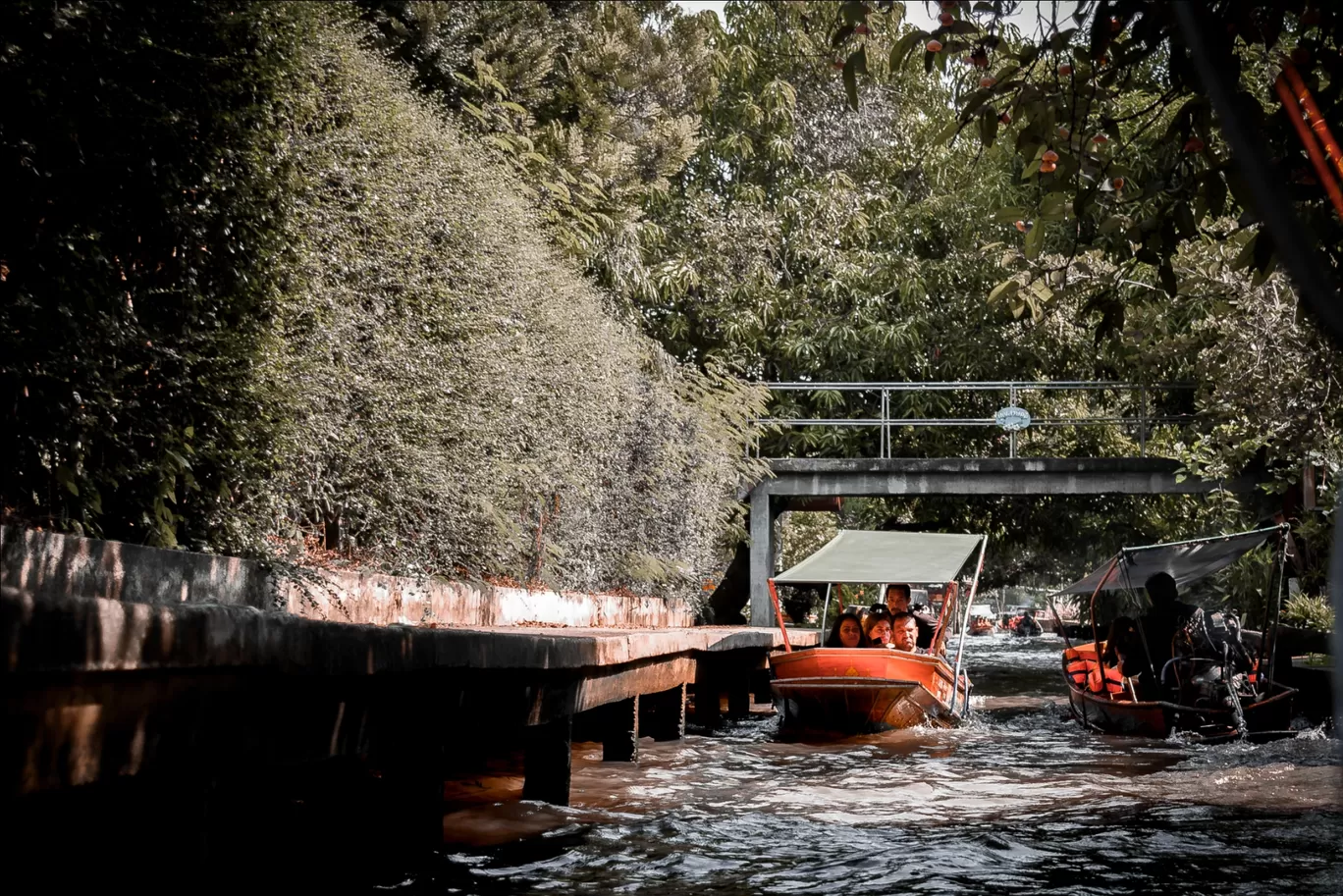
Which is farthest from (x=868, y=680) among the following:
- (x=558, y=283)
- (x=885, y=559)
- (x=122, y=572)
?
(x=122, y=572)

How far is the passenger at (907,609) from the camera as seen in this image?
49.8 feet

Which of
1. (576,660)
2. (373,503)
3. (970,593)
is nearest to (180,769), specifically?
(576,660)

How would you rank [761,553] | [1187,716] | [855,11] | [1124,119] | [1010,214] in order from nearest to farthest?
[855,11]
[1010,214]
[1124,119]
[1187,716]
[761,553]

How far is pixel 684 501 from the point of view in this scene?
1694cm

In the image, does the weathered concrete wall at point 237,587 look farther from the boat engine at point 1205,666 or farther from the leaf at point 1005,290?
the boat engine at point 1205,666

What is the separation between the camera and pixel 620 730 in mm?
10242

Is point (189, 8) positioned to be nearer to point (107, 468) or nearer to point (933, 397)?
point (107, 468)

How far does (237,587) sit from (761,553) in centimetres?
1540

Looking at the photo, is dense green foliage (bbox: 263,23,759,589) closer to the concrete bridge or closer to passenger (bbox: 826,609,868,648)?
passenger (bbox: 826,609,868,648)

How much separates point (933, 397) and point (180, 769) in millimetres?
21586

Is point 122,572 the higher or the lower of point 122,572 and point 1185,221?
the lower

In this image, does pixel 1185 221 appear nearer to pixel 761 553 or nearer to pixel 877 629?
pixel 877 629

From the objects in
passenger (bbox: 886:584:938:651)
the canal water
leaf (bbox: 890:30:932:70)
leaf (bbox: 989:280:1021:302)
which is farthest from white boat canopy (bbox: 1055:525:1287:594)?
leaf (bbox: 890:30:932:70)

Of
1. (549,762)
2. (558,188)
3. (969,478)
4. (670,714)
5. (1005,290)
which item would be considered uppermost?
(558,188)
